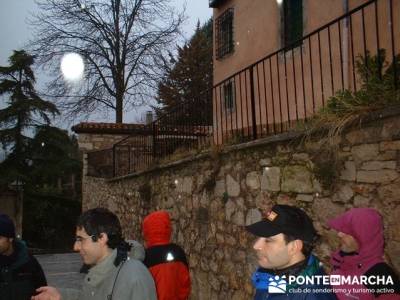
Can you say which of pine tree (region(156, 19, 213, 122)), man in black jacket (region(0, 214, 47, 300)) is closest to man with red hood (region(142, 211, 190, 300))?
man in black jacket (region(0, 214, 47, 300))

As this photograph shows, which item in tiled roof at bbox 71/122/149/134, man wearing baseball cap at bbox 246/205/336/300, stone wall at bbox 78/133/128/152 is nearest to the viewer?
man wearing baseball cap at bbox 246/205/336/300

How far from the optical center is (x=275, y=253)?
214 cm

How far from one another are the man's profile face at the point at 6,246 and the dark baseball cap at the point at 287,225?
2.31m

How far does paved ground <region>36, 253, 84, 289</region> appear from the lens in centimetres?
891

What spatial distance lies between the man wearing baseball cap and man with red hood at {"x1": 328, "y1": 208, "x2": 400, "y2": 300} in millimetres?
605

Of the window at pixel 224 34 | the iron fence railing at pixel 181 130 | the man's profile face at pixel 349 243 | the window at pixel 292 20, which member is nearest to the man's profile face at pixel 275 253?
the man's profile face at pixel 349 243

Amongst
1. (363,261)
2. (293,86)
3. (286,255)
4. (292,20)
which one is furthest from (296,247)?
(292,20)

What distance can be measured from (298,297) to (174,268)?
6.84 ft

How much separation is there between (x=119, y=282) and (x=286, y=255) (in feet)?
3.03

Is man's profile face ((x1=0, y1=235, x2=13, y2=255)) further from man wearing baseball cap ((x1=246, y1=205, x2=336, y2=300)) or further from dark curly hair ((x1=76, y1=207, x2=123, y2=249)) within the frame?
man wearing baseball cap ((x1=246, y1=205, x2=336, y2=300))

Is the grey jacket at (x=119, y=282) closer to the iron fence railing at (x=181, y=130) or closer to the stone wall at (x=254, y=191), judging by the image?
the stone wall at (x=254, y=191)

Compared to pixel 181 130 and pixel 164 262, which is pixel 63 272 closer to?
pixel 181 130

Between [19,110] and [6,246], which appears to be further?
[19,110]

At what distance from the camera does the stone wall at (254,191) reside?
327 cm
